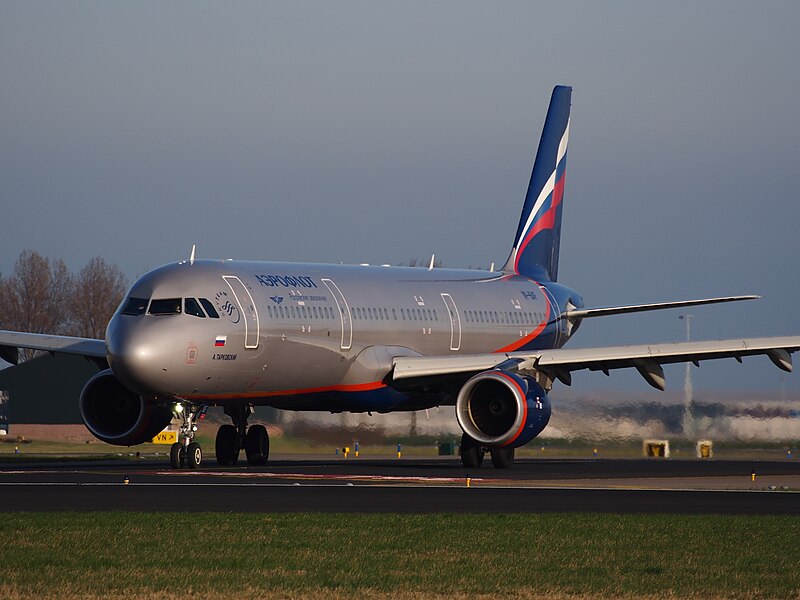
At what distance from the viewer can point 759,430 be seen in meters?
42.1

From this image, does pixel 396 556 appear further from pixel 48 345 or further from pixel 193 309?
pixel 48 345

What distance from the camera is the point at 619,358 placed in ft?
116

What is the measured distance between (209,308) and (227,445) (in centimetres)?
519

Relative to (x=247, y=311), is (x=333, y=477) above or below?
below

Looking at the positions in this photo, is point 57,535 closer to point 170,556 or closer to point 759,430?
point 170,556

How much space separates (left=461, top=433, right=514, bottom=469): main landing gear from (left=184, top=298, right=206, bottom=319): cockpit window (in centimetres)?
667

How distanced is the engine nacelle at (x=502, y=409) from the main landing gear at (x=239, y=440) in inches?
207

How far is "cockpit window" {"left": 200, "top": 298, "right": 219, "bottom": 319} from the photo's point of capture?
107 feet

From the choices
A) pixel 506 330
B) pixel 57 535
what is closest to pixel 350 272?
pixel 506 330

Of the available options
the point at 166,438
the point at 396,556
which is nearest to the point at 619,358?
the point at 396,556

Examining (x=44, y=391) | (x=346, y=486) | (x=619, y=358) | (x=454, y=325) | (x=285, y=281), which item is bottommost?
(x=346, y=486)

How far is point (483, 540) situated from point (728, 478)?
15696 mm

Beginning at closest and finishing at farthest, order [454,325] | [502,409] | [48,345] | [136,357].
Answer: [136,357] → [502,409] → [48,345] → [454,325]

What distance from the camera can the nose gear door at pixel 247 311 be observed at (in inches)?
1309
